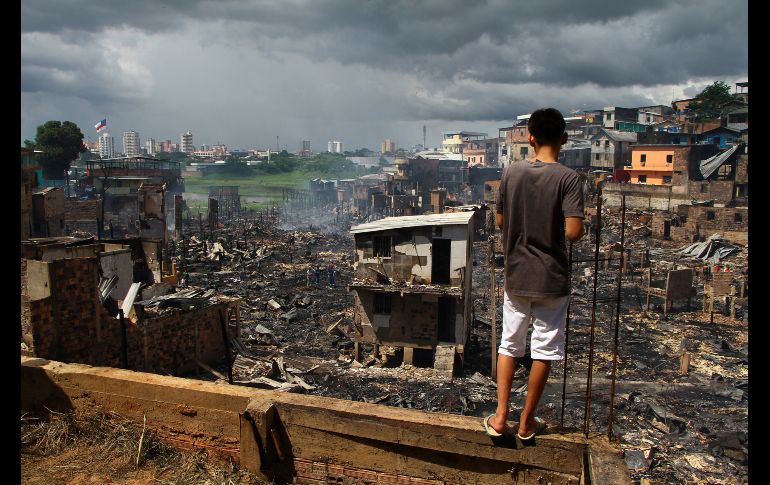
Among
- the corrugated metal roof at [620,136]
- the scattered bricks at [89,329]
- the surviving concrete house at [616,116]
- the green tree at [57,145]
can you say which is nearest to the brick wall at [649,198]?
the corrugated metal roof at [620,136]

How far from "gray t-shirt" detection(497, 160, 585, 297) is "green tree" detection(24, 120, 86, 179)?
5846 centimetres

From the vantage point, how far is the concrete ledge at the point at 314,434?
420 centimetres

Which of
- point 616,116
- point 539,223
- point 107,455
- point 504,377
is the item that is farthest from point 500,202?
point 616,116

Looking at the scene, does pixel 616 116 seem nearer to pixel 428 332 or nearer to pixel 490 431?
pixel 428 332

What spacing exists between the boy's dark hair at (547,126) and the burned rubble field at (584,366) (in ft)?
7.48

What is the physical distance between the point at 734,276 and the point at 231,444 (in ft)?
95.7

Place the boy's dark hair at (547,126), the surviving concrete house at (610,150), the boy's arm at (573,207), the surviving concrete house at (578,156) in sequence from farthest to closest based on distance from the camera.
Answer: the surviving concrete house at (578,156)
the surviving concrete house at (610,150)
the boy's dark hair at (547,126)
the boy's arm at (573,207)

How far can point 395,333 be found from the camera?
1905 cm

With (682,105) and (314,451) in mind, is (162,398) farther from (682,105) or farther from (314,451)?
(682,105)

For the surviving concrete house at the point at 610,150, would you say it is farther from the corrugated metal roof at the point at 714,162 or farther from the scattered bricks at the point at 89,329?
the scattered bricks at the point at 89,329

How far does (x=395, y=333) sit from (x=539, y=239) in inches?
624
